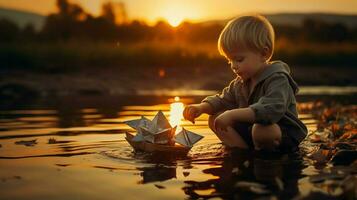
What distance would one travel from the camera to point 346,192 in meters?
2.65

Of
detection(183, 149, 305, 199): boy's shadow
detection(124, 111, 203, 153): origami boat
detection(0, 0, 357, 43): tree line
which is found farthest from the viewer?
detection(0, 0, 357, 43): tree line

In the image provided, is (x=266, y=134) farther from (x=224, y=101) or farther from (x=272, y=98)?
(x=224, y=101)

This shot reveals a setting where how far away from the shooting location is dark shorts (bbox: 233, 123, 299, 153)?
4259 mm

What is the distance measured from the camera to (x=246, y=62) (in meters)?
4.14

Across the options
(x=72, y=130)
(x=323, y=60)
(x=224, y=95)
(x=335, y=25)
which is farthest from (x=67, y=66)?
(x=335, y=25)

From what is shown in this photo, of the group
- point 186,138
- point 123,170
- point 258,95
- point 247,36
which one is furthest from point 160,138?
point 247,36

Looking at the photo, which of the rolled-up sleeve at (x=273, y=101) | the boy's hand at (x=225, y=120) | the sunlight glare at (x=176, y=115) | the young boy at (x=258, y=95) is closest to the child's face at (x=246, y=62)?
the young boy at (x=258, y=95)

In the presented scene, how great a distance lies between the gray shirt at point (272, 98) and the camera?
3.90m

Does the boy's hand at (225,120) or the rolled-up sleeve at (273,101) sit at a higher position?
the rolled-up sleeve at (273,101)

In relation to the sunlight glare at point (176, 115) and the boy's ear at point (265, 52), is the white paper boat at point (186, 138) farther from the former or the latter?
the sunlight glare at point (176, 115)

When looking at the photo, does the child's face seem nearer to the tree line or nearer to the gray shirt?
the gray shirt

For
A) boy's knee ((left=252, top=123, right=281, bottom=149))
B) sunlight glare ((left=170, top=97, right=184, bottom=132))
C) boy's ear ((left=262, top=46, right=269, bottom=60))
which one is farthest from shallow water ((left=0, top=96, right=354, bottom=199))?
sunlight glare ((left=170, top=97, right=184, bottom=132))

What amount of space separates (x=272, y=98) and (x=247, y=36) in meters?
0.46

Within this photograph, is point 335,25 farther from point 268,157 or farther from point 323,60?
point 268,157
